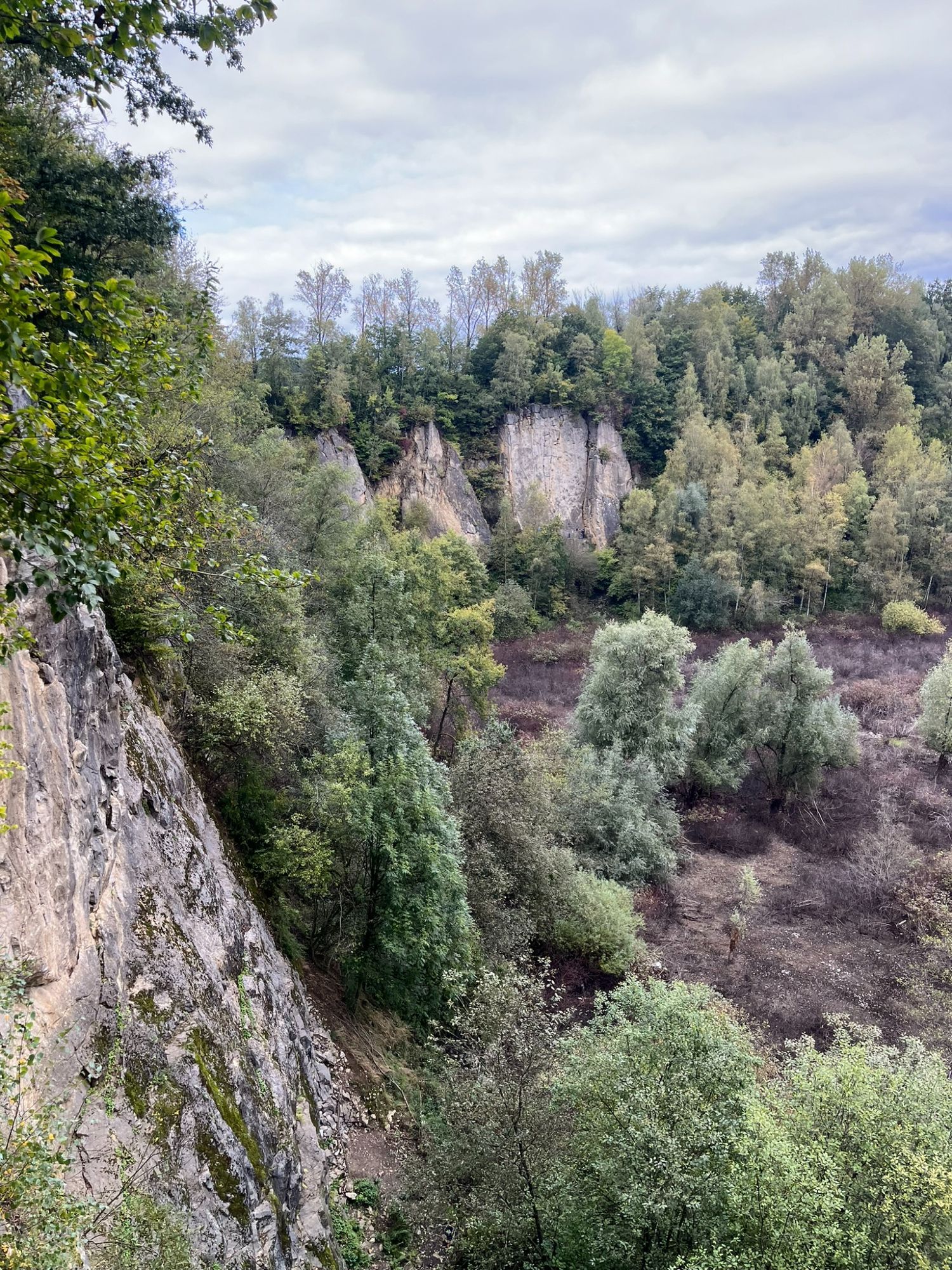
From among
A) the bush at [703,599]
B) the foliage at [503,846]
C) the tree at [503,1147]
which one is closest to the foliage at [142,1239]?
the tree at [503,1147]

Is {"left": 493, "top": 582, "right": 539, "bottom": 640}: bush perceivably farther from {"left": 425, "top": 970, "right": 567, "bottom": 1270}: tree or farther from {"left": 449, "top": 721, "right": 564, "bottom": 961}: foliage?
{"left": 425, "top": 970, "right": 567, "bottom": 1270}: tree

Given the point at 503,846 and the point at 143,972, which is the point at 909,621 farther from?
the point at 143,972

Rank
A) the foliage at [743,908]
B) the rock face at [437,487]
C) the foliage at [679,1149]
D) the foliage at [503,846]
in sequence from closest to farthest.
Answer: the foliage at [679,1149], the foliage at [503,846], the foliage at [743,908], the rock face at [437,487]

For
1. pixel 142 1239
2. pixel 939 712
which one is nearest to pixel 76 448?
pixel 142 1239

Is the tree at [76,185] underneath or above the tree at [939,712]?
above

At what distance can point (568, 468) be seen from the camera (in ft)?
183

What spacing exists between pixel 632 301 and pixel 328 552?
6267 cm

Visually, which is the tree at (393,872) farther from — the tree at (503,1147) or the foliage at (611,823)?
the foliage at (611,823)

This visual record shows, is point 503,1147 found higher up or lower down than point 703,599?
lower down

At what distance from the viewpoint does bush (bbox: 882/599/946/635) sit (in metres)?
46.4

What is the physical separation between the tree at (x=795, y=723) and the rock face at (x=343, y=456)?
80.4ft

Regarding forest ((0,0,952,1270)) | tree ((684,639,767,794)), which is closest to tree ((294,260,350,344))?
forest ((0,0,952,1270))

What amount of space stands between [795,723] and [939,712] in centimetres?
722

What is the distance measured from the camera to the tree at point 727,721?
28500mm
